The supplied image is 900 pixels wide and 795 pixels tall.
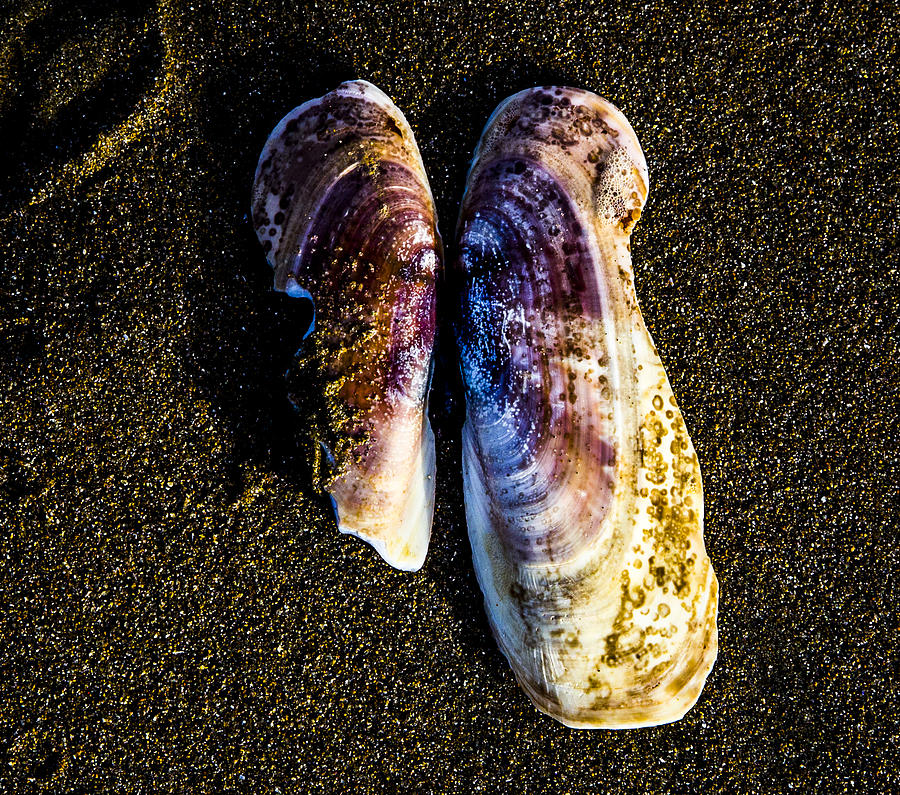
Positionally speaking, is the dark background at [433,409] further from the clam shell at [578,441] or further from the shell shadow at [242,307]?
the clam shell at [578,441]

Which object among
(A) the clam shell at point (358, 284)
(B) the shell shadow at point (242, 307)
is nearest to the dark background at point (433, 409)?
(B) the shell shadow at point (242, 307)

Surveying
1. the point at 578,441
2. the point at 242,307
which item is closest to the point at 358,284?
the point at 242,307

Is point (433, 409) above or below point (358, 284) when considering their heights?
below

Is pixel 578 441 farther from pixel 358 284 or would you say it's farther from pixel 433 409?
pixel 358 284

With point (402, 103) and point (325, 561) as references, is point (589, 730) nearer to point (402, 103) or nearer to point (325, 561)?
point (325, 561)

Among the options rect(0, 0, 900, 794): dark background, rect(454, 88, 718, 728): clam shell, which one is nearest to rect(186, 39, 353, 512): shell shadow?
rect(0, 0, 900, 794): dark background

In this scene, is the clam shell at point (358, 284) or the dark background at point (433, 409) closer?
the clam shell at point (358, 284)

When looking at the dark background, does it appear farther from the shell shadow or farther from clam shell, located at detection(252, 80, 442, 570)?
clam shell, located at detection(252, 80, 442, 570)
